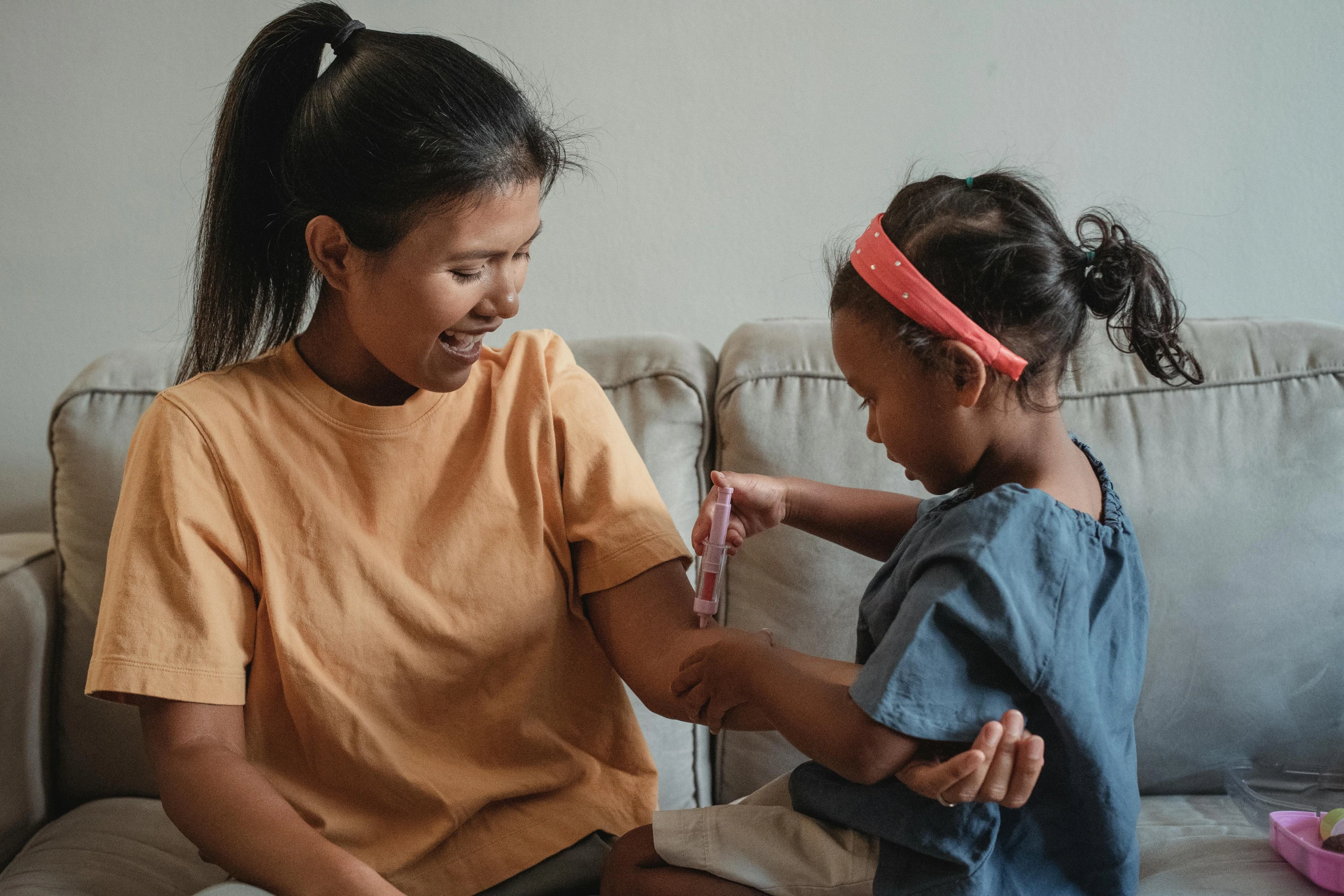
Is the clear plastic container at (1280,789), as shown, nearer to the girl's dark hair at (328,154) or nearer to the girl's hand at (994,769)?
the girl's hand at (994,769)

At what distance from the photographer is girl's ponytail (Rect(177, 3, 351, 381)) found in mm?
1036

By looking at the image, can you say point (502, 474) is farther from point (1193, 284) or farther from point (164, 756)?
point (1193, 284)

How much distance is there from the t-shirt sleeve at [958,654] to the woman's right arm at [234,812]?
0.45m

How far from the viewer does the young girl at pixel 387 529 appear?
0.96 metres

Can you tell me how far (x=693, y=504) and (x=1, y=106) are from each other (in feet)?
4.18

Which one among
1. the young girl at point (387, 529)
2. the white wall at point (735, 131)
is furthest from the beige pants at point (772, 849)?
the white wall at point (735, 131)

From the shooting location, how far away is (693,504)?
1450 mm

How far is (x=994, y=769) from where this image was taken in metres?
0.78

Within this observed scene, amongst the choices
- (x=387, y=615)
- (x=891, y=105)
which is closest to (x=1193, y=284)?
(x=891, y=105)

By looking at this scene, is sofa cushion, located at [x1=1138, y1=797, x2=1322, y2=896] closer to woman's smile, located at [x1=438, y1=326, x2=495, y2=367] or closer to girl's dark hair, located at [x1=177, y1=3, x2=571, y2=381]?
woman's smile, located at [x1=438, y1=326, x2=495, y2=367]

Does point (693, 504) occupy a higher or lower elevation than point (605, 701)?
higher

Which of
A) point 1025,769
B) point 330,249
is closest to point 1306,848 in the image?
point 1025,769

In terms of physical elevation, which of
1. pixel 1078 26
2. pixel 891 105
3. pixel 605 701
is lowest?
pixel 605 701

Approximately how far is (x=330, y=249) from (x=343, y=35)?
8.7 inches
